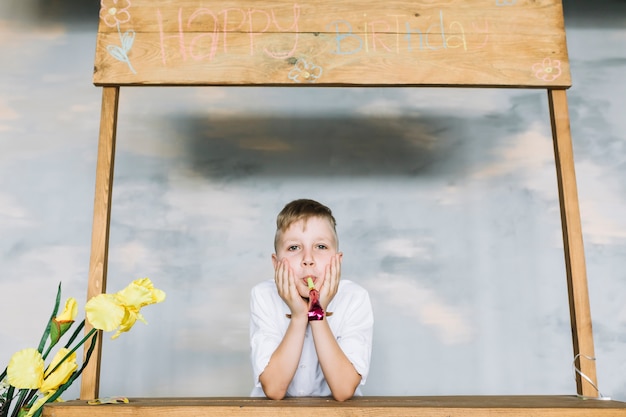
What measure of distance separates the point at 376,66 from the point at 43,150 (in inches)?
58.2

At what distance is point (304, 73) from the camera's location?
4.90 feet

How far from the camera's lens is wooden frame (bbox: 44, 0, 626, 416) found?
58.7 inches

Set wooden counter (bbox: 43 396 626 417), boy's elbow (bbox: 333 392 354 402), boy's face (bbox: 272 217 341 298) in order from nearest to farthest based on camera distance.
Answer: wooden counter (bbox: 43 396 626 417)
boy's elbow (bbox: 333 392 354 402)
boy's face (bbox: 272 217 341 298)

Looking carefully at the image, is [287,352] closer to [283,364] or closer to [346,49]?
[283,364]

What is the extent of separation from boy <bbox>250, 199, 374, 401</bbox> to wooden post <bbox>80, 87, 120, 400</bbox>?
1.19ft

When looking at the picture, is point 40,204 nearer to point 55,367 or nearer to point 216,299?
point 216,299

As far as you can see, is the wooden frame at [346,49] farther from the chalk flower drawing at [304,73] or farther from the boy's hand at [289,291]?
the boy's hand at [289,291]

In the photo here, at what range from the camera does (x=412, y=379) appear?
2.18 metres

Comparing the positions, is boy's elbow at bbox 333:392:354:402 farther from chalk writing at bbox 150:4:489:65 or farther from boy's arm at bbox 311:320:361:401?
chalk writing at bbox 150:4:489:65

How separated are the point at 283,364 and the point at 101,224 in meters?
0.55

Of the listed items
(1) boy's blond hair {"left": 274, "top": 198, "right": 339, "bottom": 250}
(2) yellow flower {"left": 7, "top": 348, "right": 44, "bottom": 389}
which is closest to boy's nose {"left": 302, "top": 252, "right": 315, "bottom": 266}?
(1) boy's blond hair {"left": 274, "top": 198, "right": 339, "bottom": 250}

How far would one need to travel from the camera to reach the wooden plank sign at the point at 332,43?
1500 mm

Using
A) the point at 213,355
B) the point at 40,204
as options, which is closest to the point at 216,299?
the point at 213,355

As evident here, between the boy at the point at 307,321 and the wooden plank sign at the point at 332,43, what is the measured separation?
394mm
